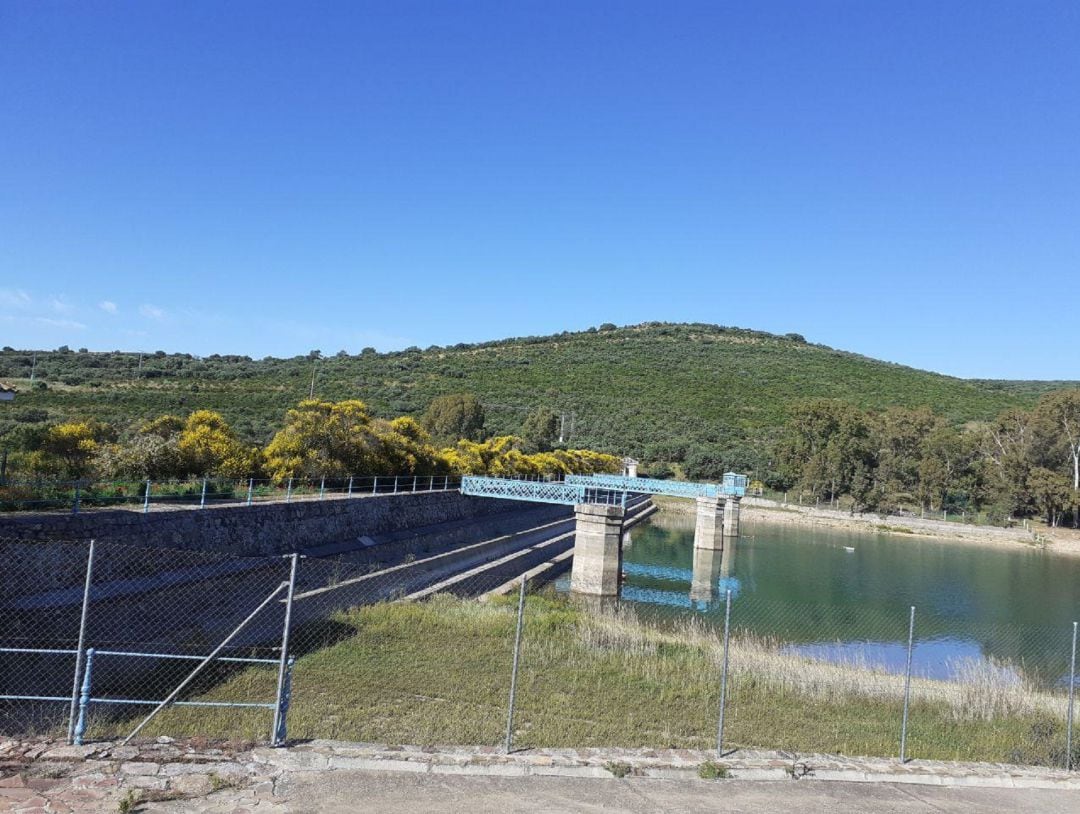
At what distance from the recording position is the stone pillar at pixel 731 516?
49281mm

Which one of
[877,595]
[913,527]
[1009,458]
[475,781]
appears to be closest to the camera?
[475,781]

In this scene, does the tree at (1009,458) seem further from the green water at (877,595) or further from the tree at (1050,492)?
the green water at (877,595)

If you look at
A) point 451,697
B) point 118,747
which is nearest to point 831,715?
point 451,697

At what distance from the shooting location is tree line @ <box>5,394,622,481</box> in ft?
67.8

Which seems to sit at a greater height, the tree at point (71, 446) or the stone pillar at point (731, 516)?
the tree at point (71, 446)

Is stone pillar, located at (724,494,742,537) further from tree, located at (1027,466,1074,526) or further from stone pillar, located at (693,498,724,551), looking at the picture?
tree, located at (1027,466,1074,526)

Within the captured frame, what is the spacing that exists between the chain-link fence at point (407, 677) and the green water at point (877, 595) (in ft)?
9.58

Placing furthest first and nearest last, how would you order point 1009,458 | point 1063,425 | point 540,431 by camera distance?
point 1063,425 < point 540,431 < point 1009,458

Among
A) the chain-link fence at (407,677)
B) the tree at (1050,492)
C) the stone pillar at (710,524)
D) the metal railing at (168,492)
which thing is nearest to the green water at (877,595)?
the stone pillar at (710,524)

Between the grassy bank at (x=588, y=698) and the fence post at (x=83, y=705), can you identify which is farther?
the grassy bank at (x=588, y=698)

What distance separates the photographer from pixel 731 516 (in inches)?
1956

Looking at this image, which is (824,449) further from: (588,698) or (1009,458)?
(588,698)

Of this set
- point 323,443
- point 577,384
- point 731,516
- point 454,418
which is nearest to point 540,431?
point 454,418

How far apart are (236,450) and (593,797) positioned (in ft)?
67.6
